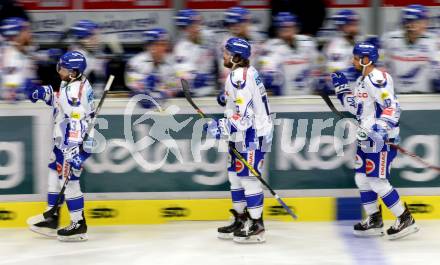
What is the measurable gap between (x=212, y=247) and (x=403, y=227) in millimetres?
1575

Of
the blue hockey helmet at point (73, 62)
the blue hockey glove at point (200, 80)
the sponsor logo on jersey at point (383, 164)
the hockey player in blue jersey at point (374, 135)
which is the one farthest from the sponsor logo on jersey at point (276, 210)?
the blue hockey helmet at point (73, 62)

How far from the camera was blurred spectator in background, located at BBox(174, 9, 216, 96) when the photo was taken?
9656 millimetres

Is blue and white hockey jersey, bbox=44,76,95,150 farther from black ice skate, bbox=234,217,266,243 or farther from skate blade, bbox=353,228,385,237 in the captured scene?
skate blade, bbox=353,228,385,237

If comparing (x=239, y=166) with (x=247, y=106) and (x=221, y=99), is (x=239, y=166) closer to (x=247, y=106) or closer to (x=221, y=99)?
(x=247, y=106)

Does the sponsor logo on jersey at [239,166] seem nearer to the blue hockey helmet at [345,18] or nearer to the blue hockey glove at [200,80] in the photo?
the blue hockey glove at [200,80]

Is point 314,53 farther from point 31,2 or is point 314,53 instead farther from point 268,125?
point 31,2

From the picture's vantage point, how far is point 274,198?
946 cm

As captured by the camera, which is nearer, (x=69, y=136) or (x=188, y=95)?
(x=69, y=136)

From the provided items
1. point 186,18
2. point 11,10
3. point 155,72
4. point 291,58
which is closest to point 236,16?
point 186,18

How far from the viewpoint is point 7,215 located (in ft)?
30.6

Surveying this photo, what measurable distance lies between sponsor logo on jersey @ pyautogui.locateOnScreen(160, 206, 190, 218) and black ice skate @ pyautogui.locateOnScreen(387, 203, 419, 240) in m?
1.77

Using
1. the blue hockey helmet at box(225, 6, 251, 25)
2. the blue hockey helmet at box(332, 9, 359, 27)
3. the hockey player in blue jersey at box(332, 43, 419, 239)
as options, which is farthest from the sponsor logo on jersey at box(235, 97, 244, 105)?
the blue hockey helmet at box(332, 9, 359, 27)

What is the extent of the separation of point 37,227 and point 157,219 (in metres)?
1.05

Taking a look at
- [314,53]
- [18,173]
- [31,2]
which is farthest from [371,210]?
[31,2]
